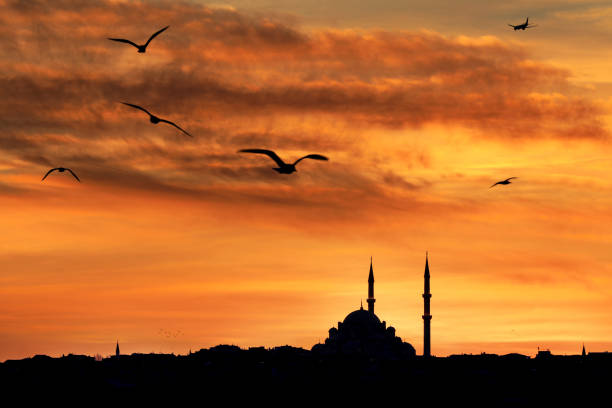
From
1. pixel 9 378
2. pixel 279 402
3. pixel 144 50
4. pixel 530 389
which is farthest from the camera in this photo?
pixel 9 378

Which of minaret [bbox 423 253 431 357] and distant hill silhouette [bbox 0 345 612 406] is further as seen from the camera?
minaret [bbox 423 253 431 357]

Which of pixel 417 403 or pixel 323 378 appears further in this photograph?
pixel 323 378

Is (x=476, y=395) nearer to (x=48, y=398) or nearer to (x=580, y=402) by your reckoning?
(x=580, y=402)

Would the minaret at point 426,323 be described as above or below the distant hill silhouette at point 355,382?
above

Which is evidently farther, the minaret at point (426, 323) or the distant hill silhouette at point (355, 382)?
the minaret at point (426, 323)

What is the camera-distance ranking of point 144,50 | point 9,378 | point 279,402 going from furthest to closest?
point 9,378 → point 279,402 → point 144,50

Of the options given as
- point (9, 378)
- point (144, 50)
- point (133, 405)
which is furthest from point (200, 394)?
point (144, 50)

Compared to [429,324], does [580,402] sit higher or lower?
lower

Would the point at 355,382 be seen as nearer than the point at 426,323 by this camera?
Yes

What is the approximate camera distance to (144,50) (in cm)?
4934

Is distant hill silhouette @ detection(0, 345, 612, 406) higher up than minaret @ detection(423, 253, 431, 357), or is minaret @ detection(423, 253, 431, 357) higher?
minaret @ detection(423, 253, 431, 357)

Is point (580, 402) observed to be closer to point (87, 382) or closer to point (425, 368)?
point (425, 368)

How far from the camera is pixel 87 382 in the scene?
184000 millimetres

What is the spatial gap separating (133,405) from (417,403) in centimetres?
3640
